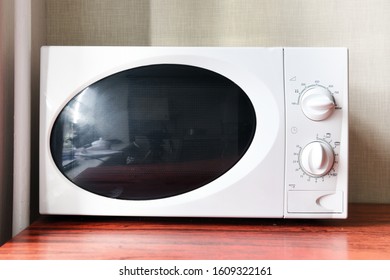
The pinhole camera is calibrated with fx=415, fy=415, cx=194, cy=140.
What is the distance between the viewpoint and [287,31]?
100 centimetres

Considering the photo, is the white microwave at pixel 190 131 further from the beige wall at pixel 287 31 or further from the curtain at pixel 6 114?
the beige wall at pixel 287 31

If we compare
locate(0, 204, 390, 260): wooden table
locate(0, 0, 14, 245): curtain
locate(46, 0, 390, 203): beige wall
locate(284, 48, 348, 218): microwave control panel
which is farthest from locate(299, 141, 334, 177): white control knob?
locate(0, 0, 14, 245): curtain

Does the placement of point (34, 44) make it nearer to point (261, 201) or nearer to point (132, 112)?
point (132, 112)

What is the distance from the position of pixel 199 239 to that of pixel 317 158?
9.5 inches

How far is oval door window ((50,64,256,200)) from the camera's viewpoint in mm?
748

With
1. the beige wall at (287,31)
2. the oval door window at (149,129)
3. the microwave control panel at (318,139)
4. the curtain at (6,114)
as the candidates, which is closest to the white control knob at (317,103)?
the microwave control panel at (318,139)

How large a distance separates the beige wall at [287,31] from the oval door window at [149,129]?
0.30 meters

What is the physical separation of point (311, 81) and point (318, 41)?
31 cm


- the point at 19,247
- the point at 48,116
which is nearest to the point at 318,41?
the point at 48,116

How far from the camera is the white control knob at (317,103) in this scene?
27.8 inches

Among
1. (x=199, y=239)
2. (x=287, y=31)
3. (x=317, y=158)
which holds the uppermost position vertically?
(x=287, y=31)

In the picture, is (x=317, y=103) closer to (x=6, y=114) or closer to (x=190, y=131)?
(x=190, y=131)

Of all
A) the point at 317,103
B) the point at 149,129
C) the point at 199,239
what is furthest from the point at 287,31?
the point at 199,239

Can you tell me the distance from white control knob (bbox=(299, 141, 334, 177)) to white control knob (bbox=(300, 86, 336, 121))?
1.9 inches
